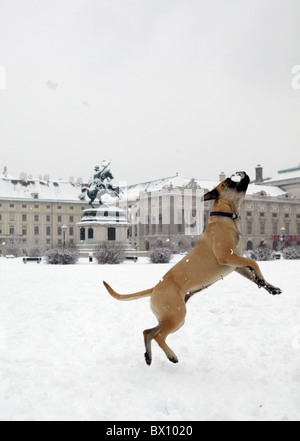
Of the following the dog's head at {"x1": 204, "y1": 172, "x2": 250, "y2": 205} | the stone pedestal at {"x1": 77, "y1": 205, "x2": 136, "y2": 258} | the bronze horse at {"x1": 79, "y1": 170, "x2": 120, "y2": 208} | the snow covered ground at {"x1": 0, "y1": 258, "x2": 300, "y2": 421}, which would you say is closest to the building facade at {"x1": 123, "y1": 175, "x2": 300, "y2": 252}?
the bronze horse at {"x1": 79, "y1": 170, "x2": 120, "y2": 208}

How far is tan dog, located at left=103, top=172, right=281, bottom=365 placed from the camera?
15.8 ft

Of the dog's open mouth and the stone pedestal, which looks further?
the stone pedestal

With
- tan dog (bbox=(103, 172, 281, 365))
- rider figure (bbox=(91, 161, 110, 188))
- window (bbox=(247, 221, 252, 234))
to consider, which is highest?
rider figure (bbox=(91, 161, 110, 188))

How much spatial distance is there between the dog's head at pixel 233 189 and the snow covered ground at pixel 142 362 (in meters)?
1.93

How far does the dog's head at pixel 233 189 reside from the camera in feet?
15.9

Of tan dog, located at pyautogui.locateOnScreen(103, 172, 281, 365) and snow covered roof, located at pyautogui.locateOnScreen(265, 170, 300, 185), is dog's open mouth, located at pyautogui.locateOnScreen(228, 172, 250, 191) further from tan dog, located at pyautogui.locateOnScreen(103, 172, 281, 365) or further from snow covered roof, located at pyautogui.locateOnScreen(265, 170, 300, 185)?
snow covered roof, located at pyautogui.locateOnScreen(265, 170, 300, 185)

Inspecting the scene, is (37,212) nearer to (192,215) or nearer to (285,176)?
(192,215)

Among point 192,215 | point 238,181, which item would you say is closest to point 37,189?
point 192,215

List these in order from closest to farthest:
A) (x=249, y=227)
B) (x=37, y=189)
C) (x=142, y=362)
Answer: (x=142, y=362)
(x=249, y=227)
(x=37, y=189)

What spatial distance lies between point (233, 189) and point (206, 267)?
2.72 ft

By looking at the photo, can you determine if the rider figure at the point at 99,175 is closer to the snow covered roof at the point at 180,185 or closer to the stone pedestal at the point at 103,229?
the stone pedestal at the point at 103,229

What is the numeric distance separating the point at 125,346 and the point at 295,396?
2.48 meters

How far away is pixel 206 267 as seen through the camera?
192 inches

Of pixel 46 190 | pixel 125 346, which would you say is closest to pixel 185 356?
pixel 125 346
